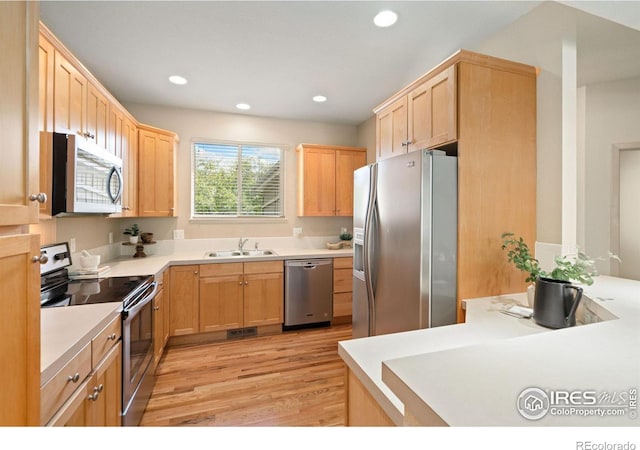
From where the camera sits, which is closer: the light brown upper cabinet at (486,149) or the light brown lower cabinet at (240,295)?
the light brown upper cabinet at (486,149)

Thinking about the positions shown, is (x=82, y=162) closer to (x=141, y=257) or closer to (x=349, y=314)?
(x=141, y=257)

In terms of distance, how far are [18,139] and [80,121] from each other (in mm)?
1472

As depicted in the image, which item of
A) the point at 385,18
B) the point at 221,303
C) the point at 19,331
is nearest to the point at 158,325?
the point at 221,303

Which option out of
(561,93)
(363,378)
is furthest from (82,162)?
(561,93)

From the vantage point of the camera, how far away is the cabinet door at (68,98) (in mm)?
1612

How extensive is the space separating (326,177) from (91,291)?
110 inches

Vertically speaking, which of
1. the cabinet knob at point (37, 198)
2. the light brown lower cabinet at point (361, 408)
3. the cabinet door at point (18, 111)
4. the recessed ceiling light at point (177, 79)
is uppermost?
the recessed ceiling light at point (177, 79)

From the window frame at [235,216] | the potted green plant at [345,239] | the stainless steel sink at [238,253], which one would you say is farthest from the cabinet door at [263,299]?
the potted green plant at [345,239]

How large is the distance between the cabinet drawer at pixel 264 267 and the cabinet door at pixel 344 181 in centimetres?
116

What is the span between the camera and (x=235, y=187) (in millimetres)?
3770

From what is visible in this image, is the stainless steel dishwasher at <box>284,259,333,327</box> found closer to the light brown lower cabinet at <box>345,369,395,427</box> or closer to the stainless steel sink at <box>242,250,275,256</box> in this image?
the stainless steel sink at <box>242,250,275,256</box>

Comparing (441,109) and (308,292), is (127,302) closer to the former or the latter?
(308,292)

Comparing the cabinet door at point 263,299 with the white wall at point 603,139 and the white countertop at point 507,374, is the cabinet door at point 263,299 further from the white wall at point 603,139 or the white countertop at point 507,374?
the white wall at point 603,139

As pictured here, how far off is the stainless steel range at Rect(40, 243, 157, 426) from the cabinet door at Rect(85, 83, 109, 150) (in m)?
0.84
